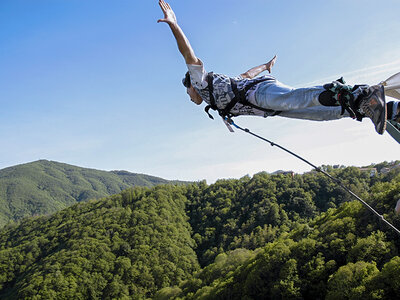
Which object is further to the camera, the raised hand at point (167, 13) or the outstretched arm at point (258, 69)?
the outstretched arm at point (258, 69)

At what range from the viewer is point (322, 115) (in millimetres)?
3809

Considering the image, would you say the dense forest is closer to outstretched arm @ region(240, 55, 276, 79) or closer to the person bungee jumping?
outstretched arm @ region(240, 55, 276, 79)

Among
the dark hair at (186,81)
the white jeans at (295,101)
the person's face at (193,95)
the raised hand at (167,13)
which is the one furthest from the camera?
the person's face at (193,95)

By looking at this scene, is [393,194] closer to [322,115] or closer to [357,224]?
[357,224]

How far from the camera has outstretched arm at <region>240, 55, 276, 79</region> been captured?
520 cm

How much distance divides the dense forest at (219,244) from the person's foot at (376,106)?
1133 inches

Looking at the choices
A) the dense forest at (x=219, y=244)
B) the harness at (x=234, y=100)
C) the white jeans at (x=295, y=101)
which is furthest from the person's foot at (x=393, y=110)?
the dense forest at (x=219, y=244)

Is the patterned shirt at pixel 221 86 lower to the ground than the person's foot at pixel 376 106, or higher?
higher

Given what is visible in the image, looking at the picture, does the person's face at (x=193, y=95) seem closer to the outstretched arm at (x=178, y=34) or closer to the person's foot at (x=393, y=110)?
the outstretched arm at (x=178, y=34)

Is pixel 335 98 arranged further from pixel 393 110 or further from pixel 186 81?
pixel 186 81

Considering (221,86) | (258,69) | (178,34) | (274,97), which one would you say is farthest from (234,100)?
(258,69)

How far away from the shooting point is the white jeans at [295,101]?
11.3ft

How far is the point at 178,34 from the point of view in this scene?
3.91m

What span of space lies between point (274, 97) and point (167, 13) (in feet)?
5.46
